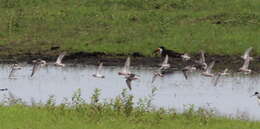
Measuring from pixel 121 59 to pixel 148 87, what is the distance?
4976 mm

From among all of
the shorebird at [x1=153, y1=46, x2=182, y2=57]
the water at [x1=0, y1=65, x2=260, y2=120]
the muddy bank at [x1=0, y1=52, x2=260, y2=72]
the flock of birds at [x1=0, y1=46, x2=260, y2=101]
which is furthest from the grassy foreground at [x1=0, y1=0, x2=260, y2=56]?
the water at [x1=0, y1=65, x2=260, y2=120]

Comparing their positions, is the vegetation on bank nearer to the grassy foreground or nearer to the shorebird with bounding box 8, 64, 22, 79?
the shorebird with bounding box 8, 64, 22, 79

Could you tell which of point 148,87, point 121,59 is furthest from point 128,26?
point 148,87

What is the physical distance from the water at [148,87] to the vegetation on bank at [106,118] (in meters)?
3.04

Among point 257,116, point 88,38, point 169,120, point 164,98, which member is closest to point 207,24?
point 88,38

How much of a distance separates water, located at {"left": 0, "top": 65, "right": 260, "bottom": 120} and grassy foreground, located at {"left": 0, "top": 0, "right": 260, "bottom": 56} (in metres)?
2.46

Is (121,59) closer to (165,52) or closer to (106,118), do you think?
(165,52)

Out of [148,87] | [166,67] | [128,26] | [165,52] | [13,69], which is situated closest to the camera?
[148,87]

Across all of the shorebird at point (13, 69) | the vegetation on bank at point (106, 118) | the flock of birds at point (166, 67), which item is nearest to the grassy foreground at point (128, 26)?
the flock of birds at point (166, 67)

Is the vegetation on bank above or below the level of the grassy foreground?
below

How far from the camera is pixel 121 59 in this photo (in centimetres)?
3161

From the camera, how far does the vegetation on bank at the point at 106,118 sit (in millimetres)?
17484

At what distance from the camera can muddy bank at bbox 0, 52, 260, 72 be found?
3067 centimetres

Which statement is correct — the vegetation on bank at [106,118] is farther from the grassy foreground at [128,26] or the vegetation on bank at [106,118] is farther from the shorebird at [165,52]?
the grassy foreground at [128,26]
